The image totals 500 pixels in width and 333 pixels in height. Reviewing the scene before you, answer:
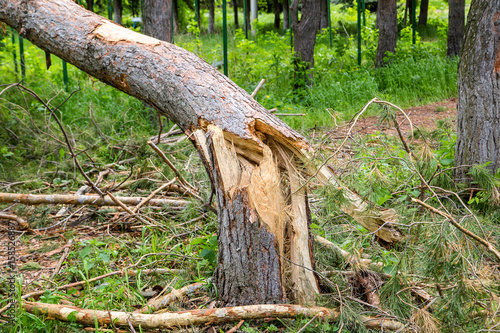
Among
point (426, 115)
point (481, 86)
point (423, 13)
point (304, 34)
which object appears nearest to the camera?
point (481, 86)

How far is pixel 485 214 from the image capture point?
3436 mm

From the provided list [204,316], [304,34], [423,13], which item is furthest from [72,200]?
[423,13]

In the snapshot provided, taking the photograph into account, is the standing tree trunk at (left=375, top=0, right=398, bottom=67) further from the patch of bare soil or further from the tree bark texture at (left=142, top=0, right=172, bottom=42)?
the tree bark texture at (left=142, top=0, right=172, bottom=42)

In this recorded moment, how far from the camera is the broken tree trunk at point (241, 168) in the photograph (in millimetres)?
2291

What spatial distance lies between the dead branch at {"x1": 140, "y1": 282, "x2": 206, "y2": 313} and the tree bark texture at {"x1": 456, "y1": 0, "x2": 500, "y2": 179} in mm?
2629

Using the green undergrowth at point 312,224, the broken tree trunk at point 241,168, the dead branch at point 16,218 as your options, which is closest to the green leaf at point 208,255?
the green undergrowth at point 312,224

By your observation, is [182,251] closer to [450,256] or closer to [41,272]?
[41,272]

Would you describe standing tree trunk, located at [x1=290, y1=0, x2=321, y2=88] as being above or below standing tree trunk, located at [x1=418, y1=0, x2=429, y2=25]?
below

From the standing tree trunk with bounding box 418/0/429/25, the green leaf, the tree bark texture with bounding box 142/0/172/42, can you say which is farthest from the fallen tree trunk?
the standing tree trunk with bounding box 418/0/429/25

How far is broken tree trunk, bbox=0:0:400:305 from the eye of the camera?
7.52ft

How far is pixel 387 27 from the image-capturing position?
888cm

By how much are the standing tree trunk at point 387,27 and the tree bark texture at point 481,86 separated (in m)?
5.50

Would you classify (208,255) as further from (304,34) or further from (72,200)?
(304,34)

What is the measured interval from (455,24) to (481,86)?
255 inches
